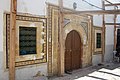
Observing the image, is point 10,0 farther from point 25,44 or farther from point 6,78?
point 6,78

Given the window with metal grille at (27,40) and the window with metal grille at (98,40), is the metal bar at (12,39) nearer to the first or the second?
the window with metal grille at (27,40)

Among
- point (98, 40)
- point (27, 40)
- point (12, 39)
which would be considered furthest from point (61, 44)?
point (98, 40)

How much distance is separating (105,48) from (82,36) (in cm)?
391

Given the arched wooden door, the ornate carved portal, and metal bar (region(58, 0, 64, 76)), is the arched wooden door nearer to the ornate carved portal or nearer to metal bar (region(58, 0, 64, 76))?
the ornate carved portal

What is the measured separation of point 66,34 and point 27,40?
2672 mm

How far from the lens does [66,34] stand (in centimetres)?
1009

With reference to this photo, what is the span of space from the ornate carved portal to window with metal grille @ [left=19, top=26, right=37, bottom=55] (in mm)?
940

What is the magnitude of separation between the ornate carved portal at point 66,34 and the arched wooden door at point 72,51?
0.22 meters

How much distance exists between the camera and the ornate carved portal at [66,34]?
901cm

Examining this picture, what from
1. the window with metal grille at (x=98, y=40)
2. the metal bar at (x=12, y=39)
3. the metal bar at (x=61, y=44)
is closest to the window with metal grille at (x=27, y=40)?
the metal bar at (x=12, y=39)

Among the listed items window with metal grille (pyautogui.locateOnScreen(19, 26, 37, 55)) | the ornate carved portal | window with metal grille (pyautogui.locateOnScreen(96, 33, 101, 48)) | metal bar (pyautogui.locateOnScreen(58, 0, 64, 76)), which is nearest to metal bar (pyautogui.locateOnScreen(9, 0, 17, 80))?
window with metal grille (pyautogui.locateOnScreen(19, 26, 37, 55))

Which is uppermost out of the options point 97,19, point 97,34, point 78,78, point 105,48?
point 97,19

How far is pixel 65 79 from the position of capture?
8719mm

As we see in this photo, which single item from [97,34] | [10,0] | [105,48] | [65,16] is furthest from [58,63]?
[105,48]
